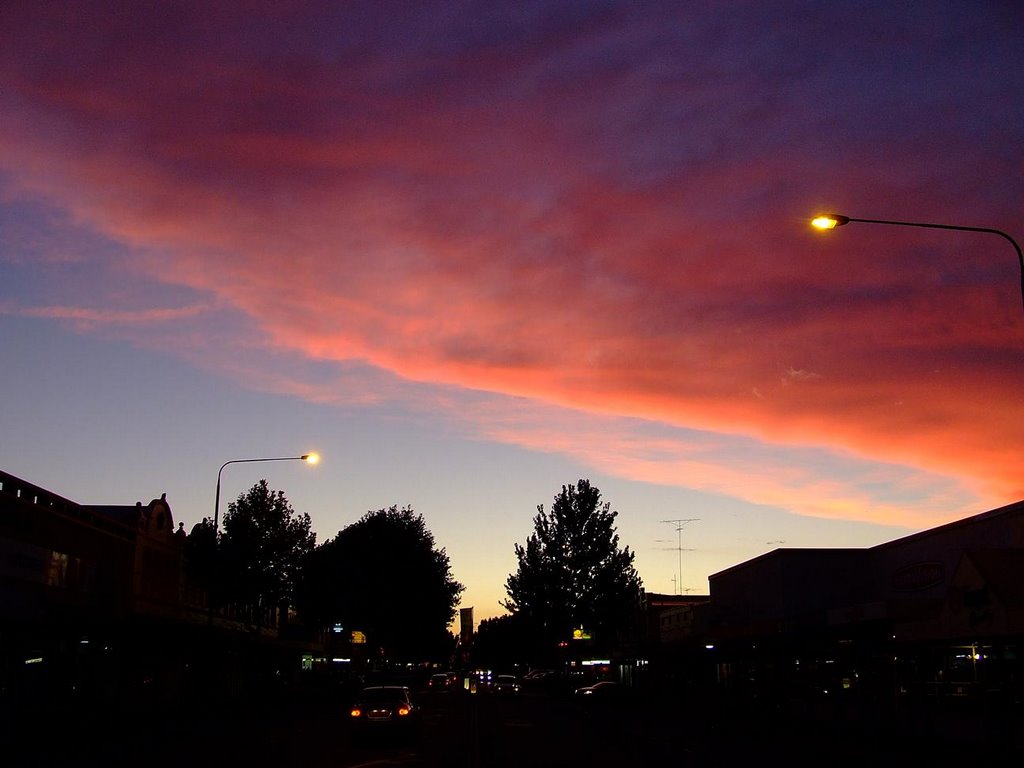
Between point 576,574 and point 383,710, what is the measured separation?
8693 cm

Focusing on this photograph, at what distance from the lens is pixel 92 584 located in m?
44.9

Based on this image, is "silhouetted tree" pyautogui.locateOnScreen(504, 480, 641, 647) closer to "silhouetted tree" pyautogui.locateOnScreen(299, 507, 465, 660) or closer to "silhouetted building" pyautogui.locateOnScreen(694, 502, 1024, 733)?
"silhouetted tree" pyautogui.locateOnScreen(299, 507, 465, 660)

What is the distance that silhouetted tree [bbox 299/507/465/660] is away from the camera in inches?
3639

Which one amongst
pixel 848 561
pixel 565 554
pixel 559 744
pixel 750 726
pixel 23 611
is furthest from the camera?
pixel 565 554

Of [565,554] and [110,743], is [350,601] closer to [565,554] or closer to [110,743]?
[565,554]

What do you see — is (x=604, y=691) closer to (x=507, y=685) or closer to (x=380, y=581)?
(x=507, y=685)

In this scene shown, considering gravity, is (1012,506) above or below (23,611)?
above

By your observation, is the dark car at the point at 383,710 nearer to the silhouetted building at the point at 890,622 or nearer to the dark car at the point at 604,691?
the silhouetted building at the point at 890,622

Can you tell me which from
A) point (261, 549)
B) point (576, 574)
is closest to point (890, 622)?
point (261, 549)

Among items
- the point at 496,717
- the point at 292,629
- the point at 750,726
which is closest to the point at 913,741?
the point at 750,726

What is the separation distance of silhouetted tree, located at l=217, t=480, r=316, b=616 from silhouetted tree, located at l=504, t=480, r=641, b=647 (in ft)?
165

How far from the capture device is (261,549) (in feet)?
210

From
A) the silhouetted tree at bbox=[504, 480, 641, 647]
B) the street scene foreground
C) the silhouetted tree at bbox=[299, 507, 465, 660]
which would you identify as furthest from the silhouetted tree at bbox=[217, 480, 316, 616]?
the silhouetted tree at bbox=[504, 480, 641, 647]

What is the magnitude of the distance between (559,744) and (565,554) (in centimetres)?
8527
